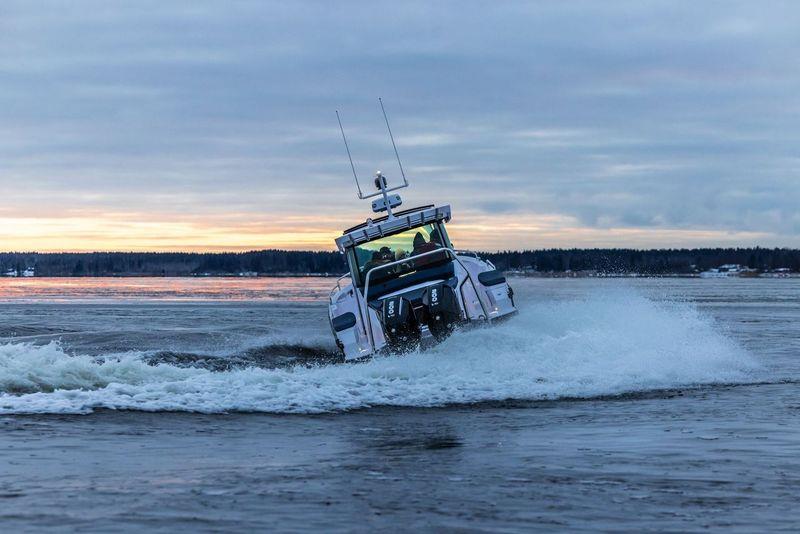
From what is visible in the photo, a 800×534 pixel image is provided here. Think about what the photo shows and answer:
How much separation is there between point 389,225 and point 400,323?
9.36 ft

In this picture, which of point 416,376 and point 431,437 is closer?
point 431,437

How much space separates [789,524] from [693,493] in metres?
1.00

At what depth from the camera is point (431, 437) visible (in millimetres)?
10648

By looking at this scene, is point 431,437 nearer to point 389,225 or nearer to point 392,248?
point 392,248

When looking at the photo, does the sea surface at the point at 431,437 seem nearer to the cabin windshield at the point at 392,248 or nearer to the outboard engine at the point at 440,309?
the outboard engine at the point at 440,309

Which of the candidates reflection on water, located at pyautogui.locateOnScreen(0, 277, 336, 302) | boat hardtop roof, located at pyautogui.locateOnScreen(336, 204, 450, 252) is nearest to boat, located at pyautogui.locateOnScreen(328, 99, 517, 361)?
boat hardtop roof, located at pyautogui.locateOnScreen(336, 204, 450, 252)

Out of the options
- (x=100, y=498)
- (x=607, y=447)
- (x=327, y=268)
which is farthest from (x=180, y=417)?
(x=327, y=268)

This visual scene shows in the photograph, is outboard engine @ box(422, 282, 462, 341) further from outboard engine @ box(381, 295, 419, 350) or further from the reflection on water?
the reflection on water

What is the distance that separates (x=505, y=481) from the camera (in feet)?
27.1

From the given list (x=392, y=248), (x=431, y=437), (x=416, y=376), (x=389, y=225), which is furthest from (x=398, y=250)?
(x=431, y=437)

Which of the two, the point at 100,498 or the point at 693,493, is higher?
the point at 100,498

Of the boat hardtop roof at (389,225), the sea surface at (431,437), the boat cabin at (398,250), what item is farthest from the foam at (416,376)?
the boat hardtop roof at (389,225)

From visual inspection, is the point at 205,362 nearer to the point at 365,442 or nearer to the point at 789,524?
the point at 365,442

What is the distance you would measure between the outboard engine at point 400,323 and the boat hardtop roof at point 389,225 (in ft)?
7.75
